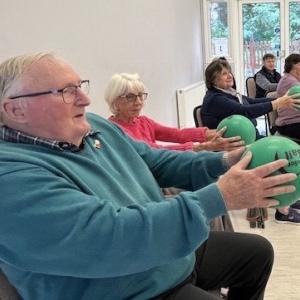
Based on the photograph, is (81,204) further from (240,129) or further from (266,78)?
(266,78)

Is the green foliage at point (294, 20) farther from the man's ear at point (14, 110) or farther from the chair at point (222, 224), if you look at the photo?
the man's ear at point (14, 110)

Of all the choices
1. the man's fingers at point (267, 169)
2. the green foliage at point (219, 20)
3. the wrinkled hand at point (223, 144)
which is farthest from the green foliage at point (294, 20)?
the man's fingers at point (267, 169)

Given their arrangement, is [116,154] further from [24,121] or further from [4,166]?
[4,166]

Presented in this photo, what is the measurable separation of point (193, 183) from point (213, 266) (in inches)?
12.0

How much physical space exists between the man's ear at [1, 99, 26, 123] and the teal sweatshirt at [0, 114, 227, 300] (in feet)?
0.28

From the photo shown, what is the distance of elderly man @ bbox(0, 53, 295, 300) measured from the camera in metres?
0.99

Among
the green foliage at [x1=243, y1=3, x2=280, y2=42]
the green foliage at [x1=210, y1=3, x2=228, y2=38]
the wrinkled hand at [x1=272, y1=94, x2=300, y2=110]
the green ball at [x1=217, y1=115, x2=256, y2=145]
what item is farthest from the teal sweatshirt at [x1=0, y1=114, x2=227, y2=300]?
the green foliage at [x1=243, y1=3, x2=280, y2=42]

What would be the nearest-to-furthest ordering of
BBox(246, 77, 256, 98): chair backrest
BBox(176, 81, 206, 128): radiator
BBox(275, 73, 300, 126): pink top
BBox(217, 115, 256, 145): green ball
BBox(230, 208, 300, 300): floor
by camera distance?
BBox(217, 115, 256, 145): green ball → BBox(230, 208, 300, 300): floor → BBox(275, 73, 300, 126): pink top → BBox(176, 81, 206, 128): radiator → BBox(246, 77, 256, 98): chair backrest

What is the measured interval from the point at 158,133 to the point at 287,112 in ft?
5.23

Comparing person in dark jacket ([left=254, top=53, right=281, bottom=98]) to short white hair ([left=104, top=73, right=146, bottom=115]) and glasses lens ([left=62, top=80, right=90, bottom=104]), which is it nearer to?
short white hair ([left=104, top=73, right=146, bottom=115])

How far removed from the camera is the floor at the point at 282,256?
230 cm

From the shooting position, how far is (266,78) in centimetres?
607

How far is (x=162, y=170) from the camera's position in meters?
1.62

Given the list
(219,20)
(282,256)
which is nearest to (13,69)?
(282,256)
